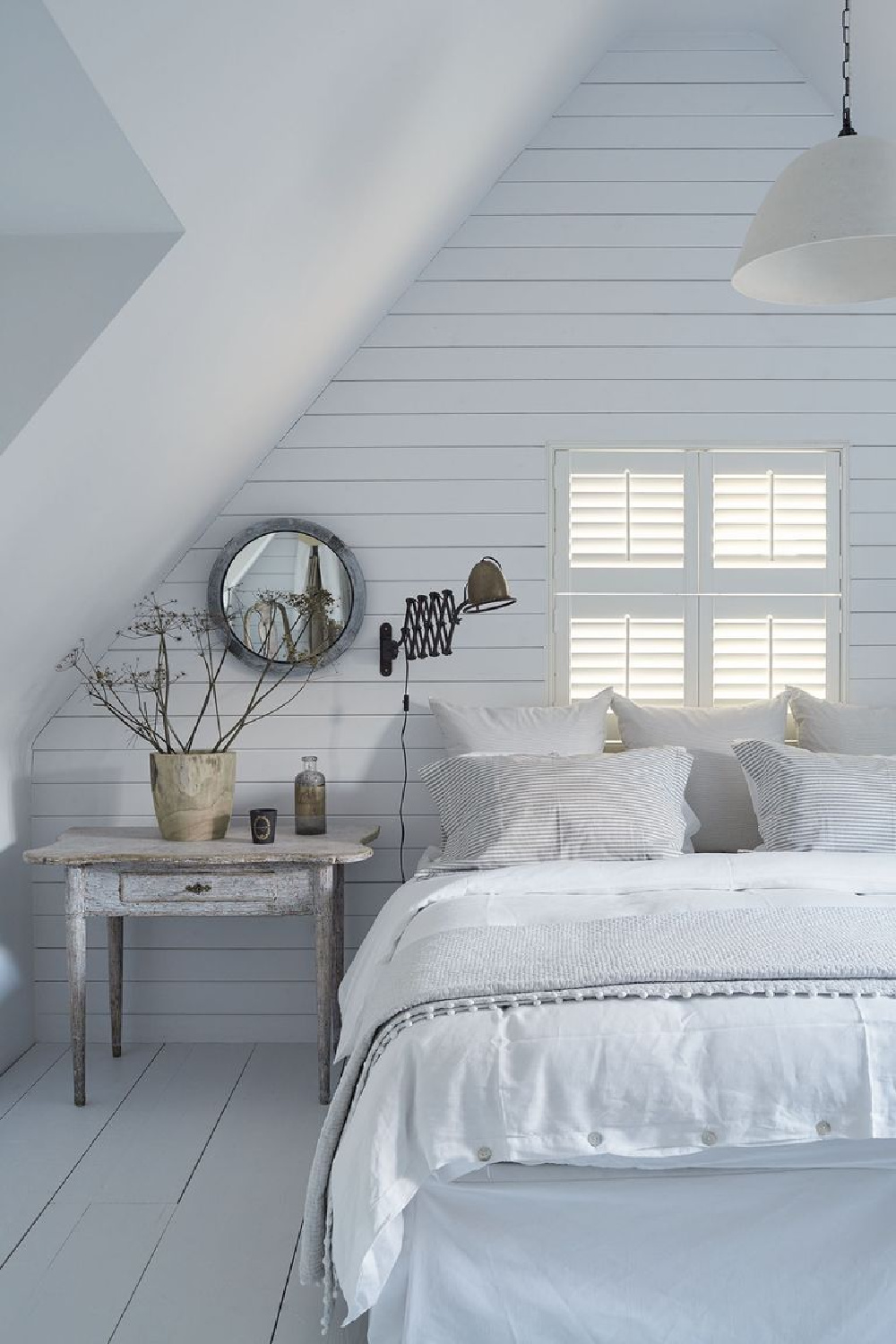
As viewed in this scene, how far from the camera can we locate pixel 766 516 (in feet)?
12.7

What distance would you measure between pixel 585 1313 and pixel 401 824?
210 cm

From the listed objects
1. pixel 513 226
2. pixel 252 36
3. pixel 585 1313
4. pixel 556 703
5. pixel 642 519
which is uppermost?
pixel 513 226

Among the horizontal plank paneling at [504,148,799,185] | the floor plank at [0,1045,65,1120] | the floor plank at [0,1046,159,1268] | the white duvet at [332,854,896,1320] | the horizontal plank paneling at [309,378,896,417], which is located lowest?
the floor plank at [0,1045,65,1120]

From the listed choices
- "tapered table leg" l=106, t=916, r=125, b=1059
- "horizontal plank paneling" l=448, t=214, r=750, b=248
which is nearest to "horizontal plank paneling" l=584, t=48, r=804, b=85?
"horizontal plank paneling" l=448, t=214, r=750, b=248

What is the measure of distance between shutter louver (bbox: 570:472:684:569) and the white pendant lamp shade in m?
1.24

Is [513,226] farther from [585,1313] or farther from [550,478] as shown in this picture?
[585,1313]

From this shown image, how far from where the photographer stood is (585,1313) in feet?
6.01

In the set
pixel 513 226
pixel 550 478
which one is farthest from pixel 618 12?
pixel 550 478

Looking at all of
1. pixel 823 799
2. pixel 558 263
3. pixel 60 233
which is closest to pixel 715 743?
pixel 823 799

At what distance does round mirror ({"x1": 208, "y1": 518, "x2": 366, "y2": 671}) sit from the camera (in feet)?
12.4

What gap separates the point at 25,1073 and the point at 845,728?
258 cm

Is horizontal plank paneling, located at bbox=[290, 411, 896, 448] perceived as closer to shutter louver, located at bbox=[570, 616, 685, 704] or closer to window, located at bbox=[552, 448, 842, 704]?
window, located at bbox=[552, 448, 842, 704]

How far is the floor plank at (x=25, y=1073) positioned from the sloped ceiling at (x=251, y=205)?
983 millimetres

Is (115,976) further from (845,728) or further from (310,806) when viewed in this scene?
(845,728)
